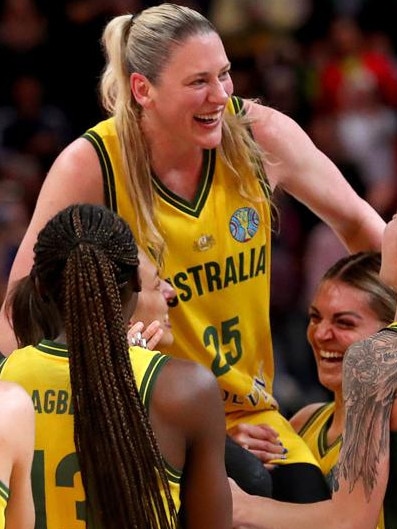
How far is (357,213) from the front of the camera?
4426mm

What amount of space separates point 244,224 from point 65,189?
1.95ft

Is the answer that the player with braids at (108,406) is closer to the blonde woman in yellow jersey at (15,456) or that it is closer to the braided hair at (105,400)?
the braided hair at (105,400)

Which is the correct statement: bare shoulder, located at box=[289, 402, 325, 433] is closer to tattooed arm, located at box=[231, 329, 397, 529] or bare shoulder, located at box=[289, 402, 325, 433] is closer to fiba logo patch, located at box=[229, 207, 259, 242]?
fiba logo patch, located at box=[229, 207, 259, 242]

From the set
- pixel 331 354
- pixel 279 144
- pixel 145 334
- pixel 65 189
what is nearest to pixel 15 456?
pixel 145 334

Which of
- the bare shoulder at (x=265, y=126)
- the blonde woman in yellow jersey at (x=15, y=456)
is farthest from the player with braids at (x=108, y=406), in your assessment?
the bare shoulder at (x=265, y=126)

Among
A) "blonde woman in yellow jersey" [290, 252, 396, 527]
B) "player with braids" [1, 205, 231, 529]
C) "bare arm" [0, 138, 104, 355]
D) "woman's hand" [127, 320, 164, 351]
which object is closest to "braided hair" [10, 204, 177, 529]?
"player with braids" [1, 205, 231, 529]

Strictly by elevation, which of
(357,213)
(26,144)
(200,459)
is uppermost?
(26,144)

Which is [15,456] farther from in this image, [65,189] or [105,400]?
[65,189]

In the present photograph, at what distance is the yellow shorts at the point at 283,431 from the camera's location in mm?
4059

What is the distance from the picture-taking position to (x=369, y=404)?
3.23 m

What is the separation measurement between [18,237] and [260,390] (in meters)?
3.10

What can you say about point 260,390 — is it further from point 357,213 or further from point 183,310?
point 357,213

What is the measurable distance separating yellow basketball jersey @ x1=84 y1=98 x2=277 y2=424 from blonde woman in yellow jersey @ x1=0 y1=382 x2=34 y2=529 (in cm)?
134

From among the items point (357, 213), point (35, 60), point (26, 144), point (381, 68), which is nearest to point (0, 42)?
point (35, 60)
